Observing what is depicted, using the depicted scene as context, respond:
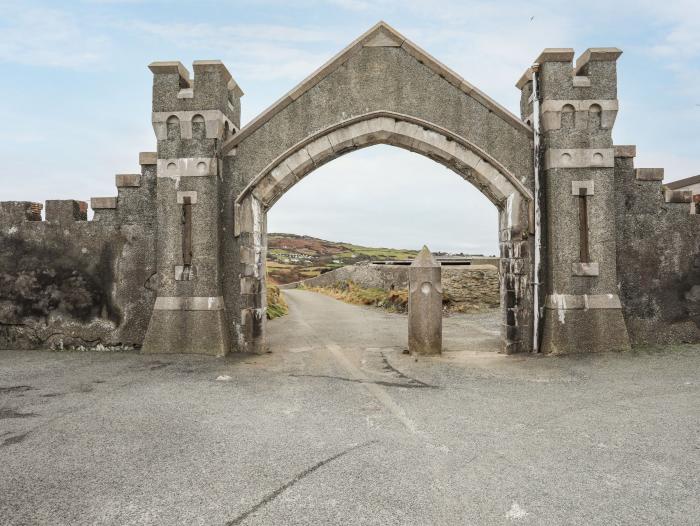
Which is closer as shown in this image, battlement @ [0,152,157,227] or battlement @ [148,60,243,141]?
battlement @ [148,60,243,141]

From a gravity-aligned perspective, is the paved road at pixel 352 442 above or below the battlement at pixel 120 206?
below

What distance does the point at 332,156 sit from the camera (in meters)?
8.66

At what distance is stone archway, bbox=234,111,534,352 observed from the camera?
8203 millimetres

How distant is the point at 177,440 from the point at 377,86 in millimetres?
6733

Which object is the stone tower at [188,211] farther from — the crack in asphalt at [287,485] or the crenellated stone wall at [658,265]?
the crenellated stone wall at [658,265]

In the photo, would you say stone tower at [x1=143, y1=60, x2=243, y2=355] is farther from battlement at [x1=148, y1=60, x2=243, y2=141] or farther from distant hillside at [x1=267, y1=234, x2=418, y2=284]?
distant hillside at [x1=267, y1=234, x2=418, y2=284]

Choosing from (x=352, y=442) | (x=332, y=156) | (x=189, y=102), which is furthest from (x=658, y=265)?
(x=189, y=102)

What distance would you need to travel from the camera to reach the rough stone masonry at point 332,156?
797cm

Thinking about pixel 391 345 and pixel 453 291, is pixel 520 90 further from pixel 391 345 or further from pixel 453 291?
pixel 453 291

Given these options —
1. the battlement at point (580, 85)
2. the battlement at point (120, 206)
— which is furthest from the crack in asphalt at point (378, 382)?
the battlement at point (580, 85)

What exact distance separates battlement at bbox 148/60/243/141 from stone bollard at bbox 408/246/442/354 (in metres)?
4.42

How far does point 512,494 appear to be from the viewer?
310 centimetres

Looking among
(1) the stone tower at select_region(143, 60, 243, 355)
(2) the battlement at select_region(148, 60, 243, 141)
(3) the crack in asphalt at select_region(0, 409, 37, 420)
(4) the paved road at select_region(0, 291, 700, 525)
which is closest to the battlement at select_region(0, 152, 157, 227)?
(1) the stone tower at select_region(143, 60, 243, 355)

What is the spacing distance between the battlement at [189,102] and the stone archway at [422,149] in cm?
129
